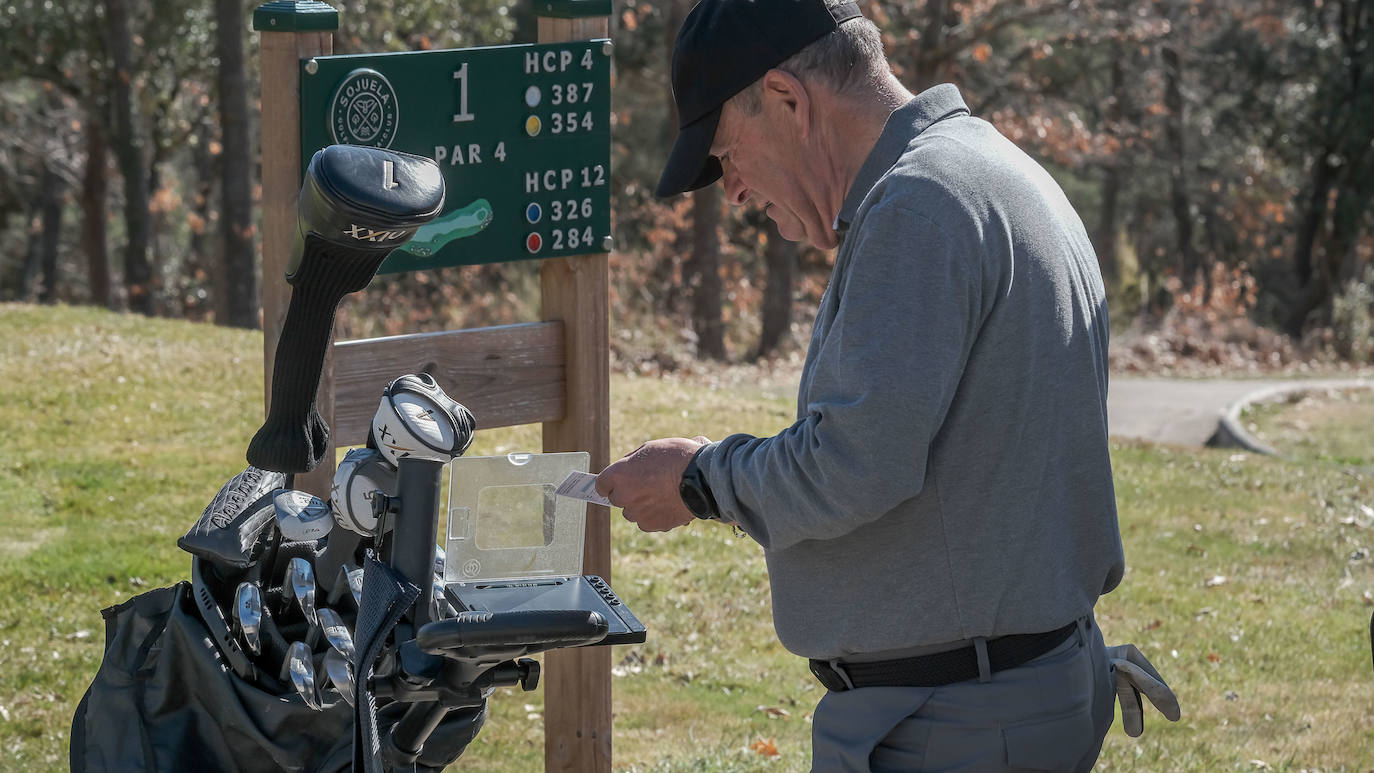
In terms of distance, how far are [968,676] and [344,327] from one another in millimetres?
14678

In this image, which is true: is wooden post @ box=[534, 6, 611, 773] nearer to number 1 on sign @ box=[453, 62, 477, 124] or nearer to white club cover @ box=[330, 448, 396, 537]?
number 1 on sign @ box=[453, 62, 477, 124]

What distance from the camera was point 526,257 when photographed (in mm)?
3719

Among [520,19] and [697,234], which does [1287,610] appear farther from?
[520,19]

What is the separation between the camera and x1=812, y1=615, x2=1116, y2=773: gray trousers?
227 cm

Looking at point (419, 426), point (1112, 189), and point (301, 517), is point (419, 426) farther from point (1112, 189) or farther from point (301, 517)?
point (1112, 189)

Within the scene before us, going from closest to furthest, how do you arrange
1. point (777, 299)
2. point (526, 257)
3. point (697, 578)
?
point (526, 257) < point (697, 578) < point (777, 299)

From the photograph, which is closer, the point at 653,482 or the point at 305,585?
the point at 653,482

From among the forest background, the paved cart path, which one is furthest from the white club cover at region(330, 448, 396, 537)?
the forest background

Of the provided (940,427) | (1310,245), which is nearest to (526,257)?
(940,427)

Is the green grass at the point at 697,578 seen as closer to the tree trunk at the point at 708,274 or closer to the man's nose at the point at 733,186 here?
the man's nose at the point at 733,186

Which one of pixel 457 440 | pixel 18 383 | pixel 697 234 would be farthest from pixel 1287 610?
pixel 697 234

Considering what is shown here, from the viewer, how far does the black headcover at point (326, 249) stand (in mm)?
2373

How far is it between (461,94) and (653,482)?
5.08 feet

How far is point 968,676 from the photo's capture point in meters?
2.27
